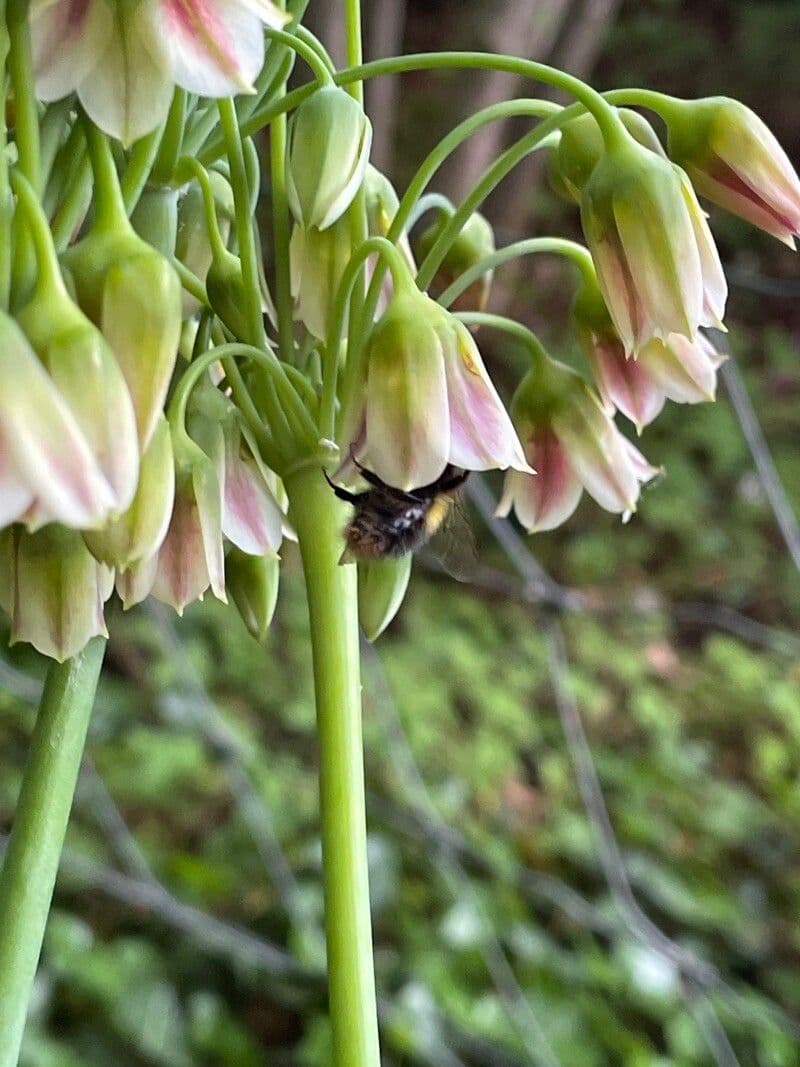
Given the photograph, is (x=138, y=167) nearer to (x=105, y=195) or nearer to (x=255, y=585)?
(x=105, y=195)


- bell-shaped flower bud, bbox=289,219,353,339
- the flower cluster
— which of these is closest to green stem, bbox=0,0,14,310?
the flower cluster

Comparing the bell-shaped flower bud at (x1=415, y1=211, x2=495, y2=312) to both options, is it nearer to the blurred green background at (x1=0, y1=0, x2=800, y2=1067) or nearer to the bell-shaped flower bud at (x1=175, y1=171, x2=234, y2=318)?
the bell-shaped flower bud at (x1=175, y1=171, x2=234, y2=318)

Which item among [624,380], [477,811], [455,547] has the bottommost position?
[477,811]

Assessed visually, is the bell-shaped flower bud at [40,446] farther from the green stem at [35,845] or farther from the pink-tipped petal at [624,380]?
the pink-tipped petal at [624,380]

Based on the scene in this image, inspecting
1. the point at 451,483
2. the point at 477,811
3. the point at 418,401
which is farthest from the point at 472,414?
the point at 477,811

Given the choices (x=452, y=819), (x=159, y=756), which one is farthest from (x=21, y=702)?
(x=452, y=819)

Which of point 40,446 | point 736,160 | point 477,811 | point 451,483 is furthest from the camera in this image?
point 477,811

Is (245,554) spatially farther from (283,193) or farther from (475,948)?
(475,948)
